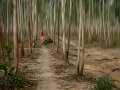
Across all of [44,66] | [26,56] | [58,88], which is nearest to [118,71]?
[44,66]

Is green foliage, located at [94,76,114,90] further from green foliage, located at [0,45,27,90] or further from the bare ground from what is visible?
green foliage, located at [0,45,27,90]

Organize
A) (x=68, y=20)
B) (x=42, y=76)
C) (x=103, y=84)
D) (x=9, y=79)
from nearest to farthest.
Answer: (x=103, y=84)
(x=9, y=79)
(x=42, y=76)
(x=68, y=20)

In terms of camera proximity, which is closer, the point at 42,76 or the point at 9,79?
the point at 9,79

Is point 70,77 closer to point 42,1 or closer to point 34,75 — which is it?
point 34,75

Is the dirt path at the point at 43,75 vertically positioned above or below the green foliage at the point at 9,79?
below

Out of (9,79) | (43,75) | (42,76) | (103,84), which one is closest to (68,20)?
(43,75)

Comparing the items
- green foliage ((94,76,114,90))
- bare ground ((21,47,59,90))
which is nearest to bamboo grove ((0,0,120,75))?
bare ground ((21,47,59,90))

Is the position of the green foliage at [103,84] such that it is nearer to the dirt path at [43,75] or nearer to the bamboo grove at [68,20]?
the dirt path at [43,75]

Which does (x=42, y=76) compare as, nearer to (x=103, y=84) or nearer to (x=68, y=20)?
(x=103, y=84)

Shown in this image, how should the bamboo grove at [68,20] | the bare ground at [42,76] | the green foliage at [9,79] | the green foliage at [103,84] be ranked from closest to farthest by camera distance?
the green foliage at [103,84], the green foliage at [9,79], the bare ground at [42,76], the bamboo grove at [68,20]

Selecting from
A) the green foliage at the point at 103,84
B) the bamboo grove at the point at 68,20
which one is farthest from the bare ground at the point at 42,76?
the bamboo grove at the point at 68,20

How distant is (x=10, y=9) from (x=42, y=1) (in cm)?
1080

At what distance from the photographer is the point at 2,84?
422 inches

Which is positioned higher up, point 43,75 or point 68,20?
point 68,20
